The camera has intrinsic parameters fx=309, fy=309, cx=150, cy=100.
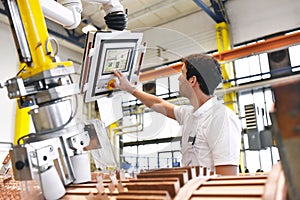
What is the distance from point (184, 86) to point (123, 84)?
28 cm

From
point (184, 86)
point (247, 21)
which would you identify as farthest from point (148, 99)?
point (247, 21)

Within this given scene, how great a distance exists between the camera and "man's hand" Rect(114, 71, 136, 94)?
3.59ft

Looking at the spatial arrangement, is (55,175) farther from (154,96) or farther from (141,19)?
(141,19)

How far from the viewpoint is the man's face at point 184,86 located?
1269mm

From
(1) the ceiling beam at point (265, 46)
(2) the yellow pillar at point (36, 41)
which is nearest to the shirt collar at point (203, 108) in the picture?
(2) the yellow pillar at point (36, 41)

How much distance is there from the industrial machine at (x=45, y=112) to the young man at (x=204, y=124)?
0.39 metres

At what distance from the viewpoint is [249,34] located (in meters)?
4.71

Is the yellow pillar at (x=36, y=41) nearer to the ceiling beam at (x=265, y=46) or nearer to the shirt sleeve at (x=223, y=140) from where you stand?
the shirt sleeve at (x=223, y=140)

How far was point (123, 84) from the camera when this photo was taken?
1.13m

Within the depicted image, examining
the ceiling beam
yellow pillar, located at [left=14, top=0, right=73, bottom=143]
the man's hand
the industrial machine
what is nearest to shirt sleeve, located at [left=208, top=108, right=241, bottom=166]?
the man's hand

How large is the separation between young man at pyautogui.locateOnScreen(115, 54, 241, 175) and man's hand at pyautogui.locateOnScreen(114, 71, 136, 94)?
20 mm

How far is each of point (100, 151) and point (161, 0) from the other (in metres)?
4.28

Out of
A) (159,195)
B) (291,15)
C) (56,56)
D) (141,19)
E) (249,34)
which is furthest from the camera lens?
(141,19)

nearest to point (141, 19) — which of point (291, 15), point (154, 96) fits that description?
point (291, 15)
